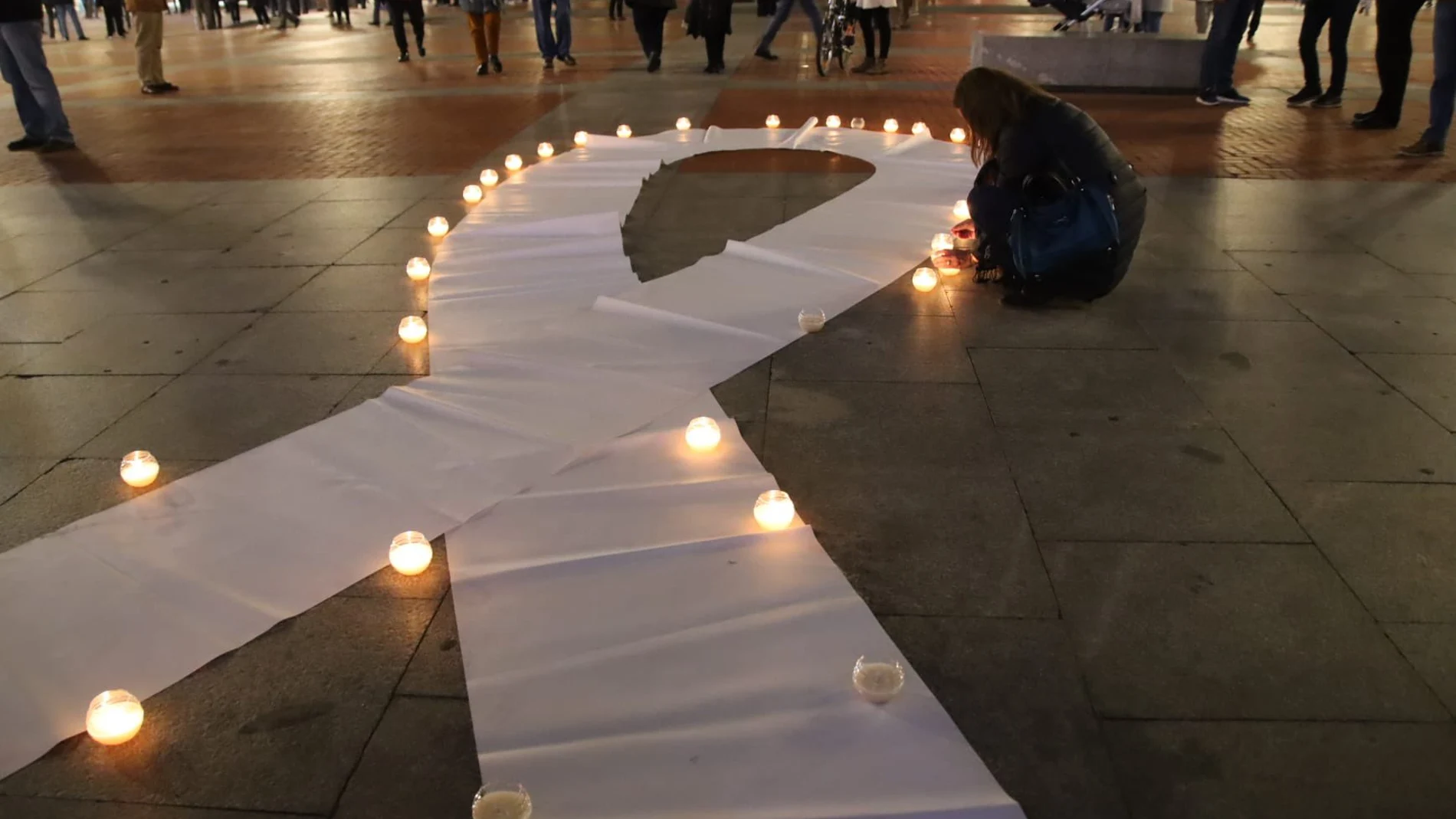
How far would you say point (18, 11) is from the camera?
27.8 feet

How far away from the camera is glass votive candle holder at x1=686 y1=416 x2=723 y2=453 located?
11.6 feet

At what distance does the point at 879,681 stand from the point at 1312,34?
35.9 feet

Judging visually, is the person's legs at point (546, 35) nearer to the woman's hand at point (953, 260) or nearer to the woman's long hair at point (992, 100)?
the woman's hand at point (953, 260)

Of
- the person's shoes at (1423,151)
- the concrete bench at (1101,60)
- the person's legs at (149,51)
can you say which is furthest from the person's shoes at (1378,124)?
the person's legs at (149,51)

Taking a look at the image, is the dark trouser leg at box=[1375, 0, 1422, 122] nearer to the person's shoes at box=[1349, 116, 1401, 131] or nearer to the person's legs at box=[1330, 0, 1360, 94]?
the person's shoes at box=[1349, 116, 1401, 131]

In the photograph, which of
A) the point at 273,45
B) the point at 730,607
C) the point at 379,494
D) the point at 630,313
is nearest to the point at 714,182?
the point at 630,313

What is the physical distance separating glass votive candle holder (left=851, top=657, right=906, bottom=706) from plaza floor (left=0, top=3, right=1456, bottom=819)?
137 mm

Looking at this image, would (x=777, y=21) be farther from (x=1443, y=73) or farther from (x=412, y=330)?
(x=412, y=330)

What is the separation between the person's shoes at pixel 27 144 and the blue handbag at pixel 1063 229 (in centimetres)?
909

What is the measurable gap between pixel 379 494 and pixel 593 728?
1376mm

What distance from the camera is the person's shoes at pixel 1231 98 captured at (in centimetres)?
1052

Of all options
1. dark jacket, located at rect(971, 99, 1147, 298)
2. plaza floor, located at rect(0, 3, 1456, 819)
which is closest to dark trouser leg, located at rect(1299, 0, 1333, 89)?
plaza floor, located at rect(0, 3, 1456, 819)

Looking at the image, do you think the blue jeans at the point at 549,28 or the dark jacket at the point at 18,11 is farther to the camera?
the blue jeans at the point at 549,28

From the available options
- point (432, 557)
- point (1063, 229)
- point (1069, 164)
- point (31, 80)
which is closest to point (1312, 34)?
point (1069, 164)
